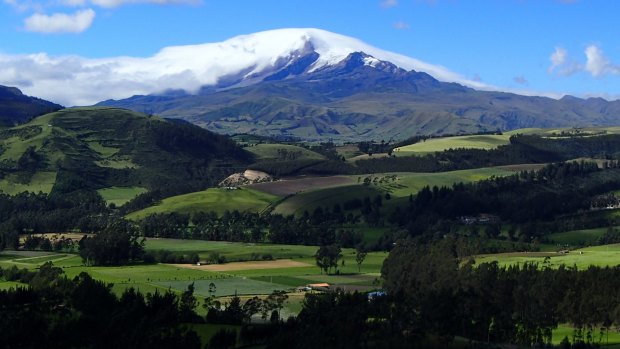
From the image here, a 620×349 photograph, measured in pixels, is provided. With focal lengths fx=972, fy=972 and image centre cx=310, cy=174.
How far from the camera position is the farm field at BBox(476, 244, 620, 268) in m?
132

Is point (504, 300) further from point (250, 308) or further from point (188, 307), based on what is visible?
point (188, 307)

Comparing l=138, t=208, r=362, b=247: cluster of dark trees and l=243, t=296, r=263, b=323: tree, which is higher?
l=138, t=208, r=362, b=247: cluster of dark trees

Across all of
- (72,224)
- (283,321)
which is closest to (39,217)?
(72,224)

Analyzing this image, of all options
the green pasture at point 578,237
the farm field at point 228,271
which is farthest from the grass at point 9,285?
the green pasture at point 578,237

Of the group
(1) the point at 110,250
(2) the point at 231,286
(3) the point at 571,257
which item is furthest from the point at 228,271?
(3) the point at 571,257

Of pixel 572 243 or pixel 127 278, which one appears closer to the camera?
pixel 127 278

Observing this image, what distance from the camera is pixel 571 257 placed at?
141 meters

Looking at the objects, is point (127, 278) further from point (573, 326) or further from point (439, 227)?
point (439, 227)

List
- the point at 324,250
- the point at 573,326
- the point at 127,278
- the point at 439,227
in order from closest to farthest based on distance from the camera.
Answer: the point at 573,326, the point at 127,278, the point at 324,250, the point at 439,227

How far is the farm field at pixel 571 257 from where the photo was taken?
132m

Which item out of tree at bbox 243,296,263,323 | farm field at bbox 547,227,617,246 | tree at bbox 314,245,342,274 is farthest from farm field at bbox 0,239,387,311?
farm field at bbox 547,227,617,246

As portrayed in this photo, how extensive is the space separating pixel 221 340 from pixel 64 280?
3144 cm

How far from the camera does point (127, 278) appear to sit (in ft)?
426

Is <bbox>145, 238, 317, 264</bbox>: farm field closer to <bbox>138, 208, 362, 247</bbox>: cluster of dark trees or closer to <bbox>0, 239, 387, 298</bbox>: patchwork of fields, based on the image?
<bbox>0, 239, 387, 298</bbox>: patchwork of fields
